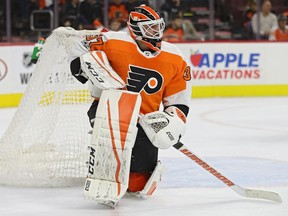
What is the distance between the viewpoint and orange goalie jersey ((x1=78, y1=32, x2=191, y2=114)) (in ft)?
13.0

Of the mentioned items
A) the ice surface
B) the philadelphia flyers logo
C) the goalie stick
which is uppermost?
the philadelphia flyers logo

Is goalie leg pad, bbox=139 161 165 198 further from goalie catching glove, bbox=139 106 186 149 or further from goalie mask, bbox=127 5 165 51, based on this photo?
goalie mask, bbox=127 5 165 51

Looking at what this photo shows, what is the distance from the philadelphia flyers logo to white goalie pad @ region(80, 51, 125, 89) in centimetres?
15

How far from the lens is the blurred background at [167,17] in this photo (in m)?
9.38

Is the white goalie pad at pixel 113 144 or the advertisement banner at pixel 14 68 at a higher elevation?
the white goalie pad at pixel 113 144

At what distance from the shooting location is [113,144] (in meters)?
3.65

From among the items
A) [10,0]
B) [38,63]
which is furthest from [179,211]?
[10,0]

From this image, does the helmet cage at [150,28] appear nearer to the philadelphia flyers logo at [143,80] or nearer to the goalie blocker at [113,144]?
the philadelphia flyers logo at [143,80]

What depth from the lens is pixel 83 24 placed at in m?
9.89

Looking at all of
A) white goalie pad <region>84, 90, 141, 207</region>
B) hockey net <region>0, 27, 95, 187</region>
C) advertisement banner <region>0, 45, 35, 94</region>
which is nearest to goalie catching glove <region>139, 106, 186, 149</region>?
white goalie pad <region>84, 90, 141, 207</region>

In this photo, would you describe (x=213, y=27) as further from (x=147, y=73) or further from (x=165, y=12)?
(x=147, y=73)

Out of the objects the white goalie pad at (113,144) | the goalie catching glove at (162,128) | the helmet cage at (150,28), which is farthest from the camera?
the helmet cage at (150,28)

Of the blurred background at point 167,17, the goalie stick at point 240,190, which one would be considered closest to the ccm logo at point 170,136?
the goalie stick at point 240,190

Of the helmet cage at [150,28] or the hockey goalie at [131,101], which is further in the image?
the helmet cage at [150,28]
